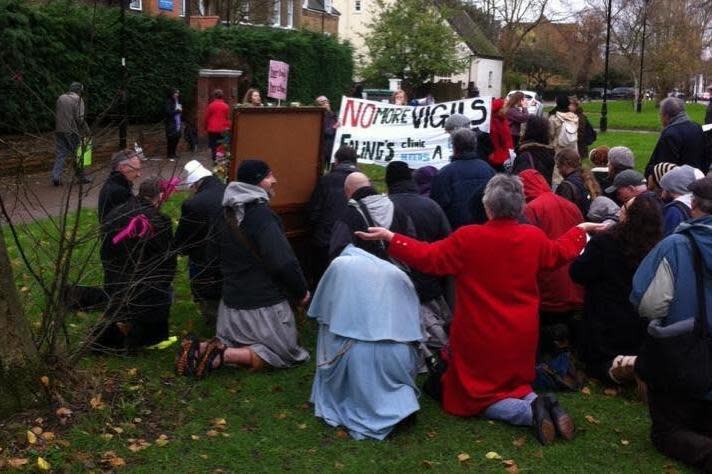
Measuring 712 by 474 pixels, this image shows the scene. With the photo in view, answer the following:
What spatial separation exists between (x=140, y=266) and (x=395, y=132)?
5966 mm

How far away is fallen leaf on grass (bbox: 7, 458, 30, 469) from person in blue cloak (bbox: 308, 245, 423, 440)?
192cm

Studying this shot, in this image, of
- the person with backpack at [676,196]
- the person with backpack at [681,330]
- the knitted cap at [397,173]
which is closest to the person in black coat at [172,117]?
the knitted cap at [397,173]

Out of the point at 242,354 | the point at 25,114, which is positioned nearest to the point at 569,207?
the point at 242,354

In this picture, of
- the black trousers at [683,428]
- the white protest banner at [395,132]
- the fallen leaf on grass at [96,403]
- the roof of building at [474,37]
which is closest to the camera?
the black trousers at [683,428]

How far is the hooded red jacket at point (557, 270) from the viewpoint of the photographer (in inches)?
279

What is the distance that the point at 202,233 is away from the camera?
24.5 feet

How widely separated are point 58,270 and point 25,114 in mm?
12744

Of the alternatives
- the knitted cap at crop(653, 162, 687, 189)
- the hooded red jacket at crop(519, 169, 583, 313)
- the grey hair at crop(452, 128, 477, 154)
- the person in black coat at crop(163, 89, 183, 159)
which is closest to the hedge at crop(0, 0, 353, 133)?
the person in black coat at crop(163, 89, 183, 159)

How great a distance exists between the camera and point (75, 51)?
19.0 m

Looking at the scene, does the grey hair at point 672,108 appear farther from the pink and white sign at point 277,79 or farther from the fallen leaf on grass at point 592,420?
the pink and white sign at point 277,79

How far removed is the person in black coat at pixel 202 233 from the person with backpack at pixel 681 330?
135 inches

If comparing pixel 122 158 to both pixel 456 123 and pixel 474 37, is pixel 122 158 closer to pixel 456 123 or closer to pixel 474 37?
pixel 456 123

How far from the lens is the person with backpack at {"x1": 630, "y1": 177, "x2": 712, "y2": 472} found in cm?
508

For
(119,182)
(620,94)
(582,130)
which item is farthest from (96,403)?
(620,94)
